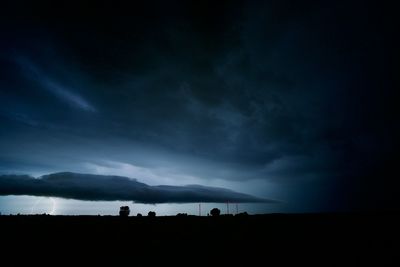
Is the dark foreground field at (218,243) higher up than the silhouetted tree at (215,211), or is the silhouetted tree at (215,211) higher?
the silhouetted tree at (215,211)

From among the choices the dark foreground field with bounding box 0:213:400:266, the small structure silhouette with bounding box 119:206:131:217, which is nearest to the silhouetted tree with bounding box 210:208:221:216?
the small structure silhouette with bounding box 119:206:131:217

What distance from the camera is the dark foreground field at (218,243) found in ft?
102

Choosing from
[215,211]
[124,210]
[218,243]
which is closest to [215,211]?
[215,211]

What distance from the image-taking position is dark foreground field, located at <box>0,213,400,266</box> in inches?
1218

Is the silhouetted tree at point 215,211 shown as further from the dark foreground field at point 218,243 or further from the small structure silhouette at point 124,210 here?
the dark foreground field at point 218,243

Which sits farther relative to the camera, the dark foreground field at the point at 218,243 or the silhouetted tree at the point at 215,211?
the silhouetted tree at the point at 215,211

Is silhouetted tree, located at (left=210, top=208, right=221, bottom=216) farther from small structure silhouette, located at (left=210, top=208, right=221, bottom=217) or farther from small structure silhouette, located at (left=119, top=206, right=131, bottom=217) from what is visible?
small structure silhouette, located at (left=119, top=206, right=131, bottom=217)

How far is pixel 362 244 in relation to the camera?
116 ft

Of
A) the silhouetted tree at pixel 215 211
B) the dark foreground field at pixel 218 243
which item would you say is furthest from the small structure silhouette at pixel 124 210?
the dark foreground field at pixel 218 243

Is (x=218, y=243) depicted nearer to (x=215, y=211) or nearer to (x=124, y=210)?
(x=215, y=211)

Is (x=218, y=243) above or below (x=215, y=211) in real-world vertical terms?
below

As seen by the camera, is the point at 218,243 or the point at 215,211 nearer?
the point at 218,243

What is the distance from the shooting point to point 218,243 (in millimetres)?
38250

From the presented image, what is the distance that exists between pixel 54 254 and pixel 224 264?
22.5m
